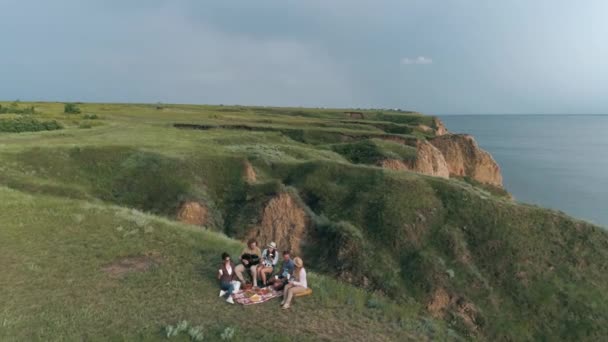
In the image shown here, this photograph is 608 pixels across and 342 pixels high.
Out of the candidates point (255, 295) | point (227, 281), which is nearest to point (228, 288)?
point (227, 281)

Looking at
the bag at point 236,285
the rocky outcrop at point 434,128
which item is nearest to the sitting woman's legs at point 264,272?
the bag at point 236,285

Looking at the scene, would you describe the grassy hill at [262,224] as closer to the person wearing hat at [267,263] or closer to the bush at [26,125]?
the person wearing hat at [267,263]

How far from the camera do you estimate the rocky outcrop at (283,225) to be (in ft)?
104

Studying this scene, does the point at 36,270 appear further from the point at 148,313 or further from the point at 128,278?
the point at 148,313

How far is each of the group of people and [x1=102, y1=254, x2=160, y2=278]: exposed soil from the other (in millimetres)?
3188

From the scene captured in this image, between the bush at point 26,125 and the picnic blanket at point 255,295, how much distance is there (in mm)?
44355

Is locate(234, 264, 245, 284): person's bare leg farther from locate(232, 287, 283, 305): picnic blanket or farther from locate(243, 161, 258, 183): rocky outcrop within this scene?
locate(243, 161, 258, 183): rocky outcrop

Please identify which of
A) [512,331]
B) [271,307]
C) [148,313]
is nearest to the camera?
[148,313]

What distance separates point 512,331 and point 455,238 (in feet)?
22.1

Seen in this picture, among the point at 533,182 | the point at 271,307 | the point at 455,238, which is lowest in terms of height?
the point at 533,182

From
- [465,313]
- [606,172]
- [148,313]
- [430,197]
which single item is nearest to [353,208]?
[430,197]

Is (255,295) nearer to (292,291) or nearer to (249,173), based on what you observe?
(292,291)

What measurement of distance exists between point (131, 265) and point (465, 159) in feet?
225

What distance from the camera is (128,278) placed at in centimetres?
1600
